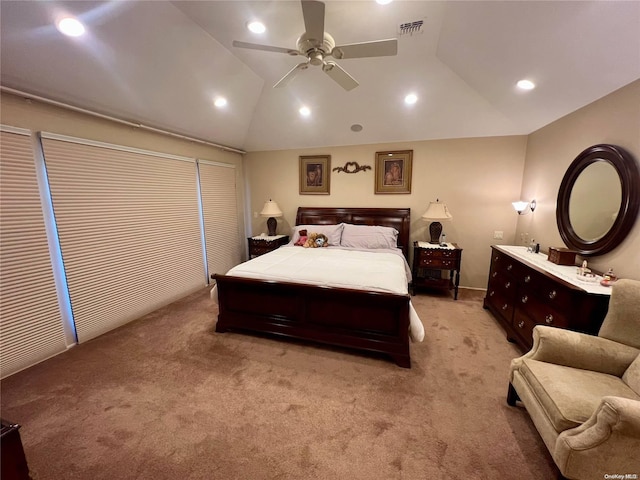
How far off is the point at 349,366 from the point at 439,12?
10.3 ft

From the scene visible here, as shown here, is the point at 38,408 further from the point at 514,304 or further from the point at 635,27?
the point at 635,27

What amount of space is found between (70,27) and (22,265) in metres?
1.95

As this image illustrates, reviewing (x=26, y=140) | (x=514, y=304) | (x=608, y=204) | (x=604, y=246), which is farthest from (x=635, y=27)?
(x=26, y=140)

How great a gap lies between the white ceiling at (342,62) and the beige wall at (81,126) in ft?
0.40

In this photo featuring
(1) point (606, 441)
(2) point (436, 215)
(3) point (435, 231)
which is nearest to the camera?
(1) point (606, 441)

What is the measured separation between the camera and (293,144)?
4703 millimetres

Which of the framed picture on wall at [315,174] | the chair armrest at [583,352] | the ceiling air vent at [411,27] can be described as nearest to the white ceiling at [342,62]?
the ceiling air vent at [411,27]

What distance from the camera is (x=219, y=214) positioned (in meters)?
4.62

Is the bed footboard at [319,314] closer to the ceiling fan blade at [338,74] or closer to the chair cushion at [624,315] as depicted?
the chair cushion at [624,315]

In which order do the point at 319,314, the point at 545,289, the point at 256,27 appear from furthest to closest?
the point at 319,314 → the point at 256,27 → the point at 545,289

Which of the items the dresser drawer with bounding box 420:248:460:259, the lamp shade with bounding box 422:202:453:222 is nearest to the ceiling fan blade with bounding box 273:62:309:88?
the lamp shade with bounding box 422:202:453:222

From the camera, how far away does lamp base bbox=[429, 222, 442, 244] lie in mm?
4039

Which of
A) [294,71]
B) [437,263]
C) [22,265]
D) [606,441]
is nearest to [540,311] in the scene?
[606,441]

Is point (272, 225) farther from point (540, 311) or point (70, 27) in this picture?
point (540, 311)
